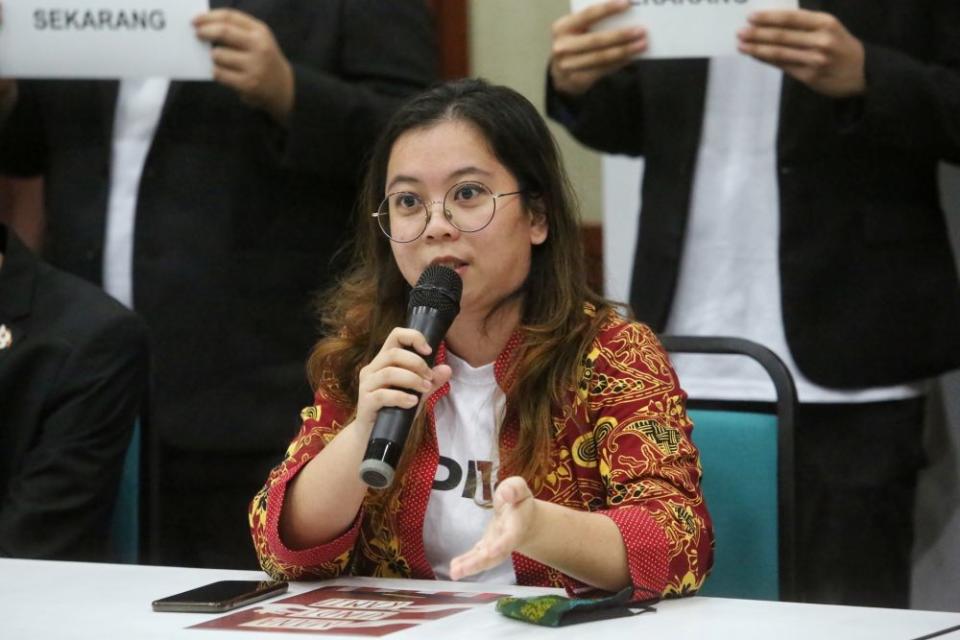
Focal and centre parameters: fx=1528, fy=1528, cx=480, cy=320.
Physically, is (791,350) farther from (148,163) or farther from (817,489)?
(148,163)

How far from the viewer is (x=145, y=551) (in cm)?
236

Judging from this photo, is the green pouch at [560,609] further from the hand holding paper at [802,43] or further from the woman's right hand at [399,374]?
the hand holding paper at [802,43]

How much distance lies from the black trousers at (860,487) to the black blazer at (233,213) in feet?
3.18

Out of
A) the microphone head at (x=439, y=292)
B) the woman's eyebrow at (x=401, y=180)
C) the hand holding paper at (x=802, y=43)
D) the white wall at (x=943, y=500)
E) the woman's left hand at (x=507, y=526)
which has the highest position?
the hand holding paper at (x=802, y=43)

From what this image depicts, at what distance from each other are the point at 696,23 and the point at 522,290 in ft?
2.15

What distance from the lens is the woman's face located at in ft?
6.45

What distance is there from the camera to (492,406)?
2.05m

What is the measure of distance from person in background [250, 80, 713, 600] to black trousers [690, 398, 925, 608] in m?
0.76

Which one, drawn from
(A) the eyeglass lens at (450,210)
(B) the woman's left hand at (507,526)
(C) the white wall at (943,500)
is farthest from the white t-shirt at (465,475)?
(C) the white wall at (943,500)

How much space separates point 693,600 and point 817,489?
0.99m

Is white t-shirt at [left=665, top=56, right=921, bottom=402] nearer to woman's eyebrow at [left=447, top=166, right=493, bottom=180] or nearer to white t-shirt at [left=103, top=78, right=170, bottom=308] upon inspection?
woman's eyebrow at [left=447, top=166, right=493, bottom=180]

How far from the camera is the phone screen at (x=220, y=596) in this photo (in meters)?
1.72

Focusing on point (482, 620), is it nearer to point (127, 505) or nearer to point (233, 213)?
point (127, 505)

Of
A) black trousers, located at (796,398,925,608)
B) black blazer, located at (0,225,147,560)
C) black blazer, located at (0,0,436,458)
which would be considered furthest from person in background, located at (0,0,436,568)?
black trousers, located at (796,398,925,608)
